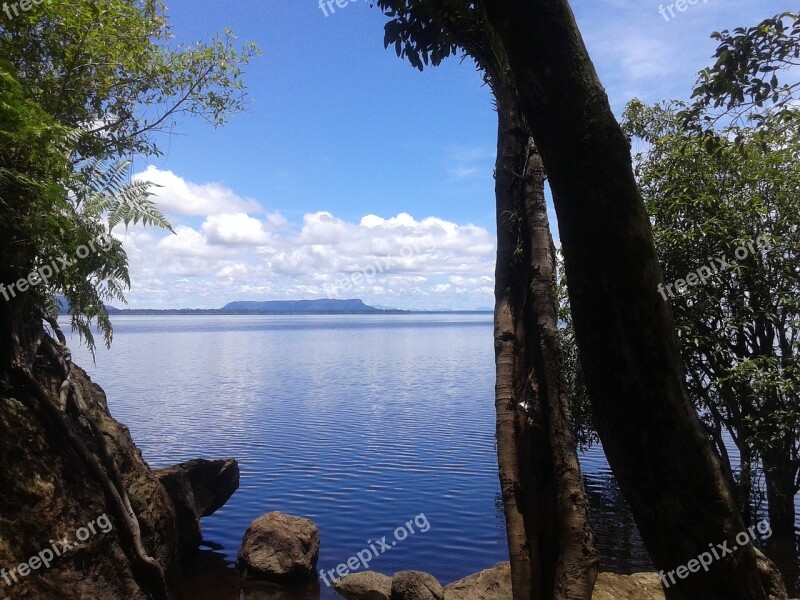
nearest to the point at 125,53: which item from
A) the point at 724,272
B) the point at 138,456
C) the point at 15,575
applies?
the point at 138,456

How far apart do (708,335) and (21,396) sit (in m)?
12.5

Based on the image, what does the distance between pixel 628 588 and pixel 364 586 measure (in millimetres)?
4895

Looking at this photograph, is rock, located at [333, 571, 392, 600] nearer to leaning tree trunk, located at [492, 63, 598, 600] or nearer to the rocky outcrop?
the rocky outcrop

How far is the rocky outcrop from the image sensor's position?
812 cm

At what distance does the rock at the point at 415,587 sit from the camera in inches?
434

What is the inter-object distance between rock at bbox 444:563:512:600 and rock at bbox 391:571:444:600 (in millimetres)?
196

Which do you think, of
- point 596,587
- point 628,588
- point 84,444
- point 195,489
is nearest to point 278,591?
point 195,489

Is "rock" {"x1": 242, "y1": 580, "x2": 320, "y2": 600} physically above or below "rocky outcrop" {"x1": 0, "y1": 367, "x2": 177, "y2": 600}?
below

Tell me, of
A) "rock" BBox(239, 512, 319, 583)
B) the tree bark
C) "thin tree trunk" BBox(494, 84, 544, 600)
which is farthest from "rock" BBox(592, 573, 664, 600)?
"rock" BBox(239, 512, 319, 583)

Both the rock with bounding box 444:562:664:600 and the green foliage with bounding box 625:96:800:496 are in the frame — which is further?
the green foliage with bounding box 625:96:800:496

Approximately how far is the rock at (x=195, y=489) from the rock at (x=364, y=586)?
3.46 metres

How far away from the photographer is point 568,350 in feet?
49.8

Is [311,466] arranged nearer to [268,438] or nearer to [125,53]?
[268,438]

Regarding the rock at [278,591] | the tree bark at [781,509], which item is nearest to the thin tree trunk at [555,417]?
the rock at [278,591]
